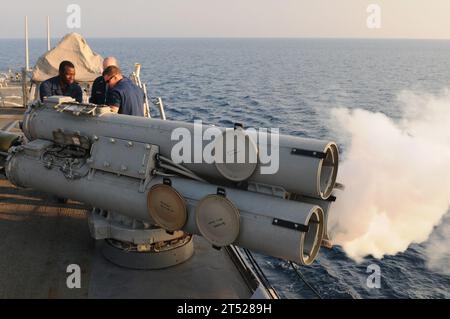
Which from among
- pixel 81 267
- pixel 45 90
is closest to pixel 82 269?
pixel 81 267

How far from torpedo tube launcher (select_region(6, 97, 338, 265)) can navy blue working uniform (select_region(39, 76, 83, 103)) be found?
0.97 m

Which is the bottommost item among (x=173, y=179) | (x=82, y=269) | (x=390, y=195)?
(x=82, y=269)

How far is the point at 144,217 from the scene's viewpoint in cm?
570

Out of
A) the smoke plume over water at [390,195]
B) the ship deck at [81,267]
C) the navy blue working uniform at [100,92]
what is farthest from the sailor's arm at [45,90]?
the smoke plume over water at [390,195]

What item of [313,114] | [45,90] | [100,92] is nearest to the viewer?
[100,92]

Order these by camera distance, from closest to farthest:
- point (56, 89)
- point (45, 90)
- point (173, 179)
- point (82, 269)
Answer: point (173, 179) < point (82, 269) < point (45, 90) < point (56, 89)

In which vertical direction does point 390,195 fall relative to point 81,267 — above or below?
above

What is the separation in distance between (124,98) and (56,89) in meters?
1.88

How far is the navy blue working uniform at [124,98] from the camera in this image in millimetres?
6461

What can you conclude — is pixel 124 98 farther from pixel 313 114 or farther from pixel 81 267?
pixel 313 114

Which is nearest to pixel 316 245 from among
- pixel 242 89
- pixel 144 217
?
pixel 144 217

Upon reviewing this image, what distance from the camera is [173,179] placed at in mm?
5461
